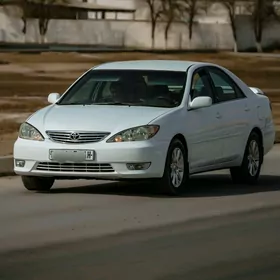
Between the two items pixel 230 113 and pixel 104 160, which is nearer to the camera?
pixel 104 160

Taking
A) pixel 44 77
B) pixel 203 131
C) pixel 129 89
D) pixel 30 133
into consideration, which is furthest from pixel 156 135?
pixel 44 77

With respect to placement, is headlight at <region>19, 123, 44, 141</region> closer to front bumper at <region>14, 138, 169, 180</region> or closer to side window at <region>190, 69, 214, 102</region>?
front bumper at <region>14, 138, 169, 180</region>

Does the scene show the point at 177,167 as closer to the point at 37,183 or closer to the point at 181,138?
the point at 181,138

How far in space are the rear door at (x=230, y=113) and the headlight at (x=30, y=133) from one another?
2.43 m

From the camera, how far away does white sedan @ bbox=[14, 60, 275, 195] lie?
1154 cm

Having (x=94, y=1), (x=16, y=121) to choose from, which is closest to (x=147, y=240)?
(x=16, y=121)

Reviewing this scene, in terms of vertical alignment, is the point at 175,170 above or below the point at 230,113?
below

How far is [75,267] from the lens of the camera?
7875 millimetres

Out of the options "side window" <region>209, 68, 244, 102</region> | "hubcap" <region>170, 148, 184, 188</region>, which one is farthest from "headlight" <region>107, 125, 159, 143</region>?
"side window" <region>209, 68, 244, 102</region>

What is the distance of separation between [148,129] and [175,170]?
2.18 feet

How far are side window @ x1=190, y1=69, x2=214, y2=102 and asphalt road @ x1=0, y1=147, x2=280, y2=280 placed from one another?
1.17 m

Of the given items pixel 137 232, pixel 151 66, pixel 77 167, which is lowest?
pixel 77 167

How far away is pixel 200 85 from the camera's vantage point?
13.1m

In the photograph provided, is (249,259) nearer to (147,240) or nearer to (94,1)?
(147,240)
